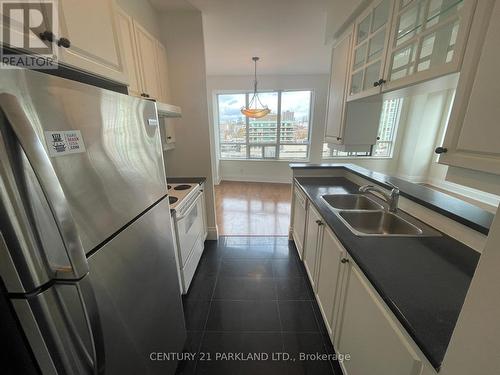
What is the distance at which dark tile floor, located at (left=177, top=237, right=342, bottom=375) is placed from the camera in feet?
4.66

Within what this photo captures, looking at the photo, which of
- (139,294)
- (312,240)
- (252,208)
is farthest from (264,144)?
(139,294)

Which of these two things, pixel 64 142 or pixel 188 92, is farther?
pixel 188 92

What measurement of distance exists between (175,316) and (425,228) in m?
1.69

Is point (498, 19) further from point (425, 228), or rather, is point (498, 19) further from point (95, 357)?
point (95, 357)

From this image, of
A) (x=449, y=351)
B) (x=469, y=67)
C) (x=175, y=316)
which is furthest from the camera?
(x=175, y=316)

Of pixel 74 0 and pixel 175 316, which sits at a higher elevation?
pixel 74 0

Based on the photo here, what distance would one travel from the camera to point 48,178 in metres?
0.45

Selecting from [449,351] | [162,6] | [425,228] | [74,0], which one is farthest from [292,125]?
[449,351]

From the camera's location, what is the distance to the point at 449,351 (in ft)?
1.72

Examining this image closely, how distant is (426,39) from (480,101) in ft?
2.10

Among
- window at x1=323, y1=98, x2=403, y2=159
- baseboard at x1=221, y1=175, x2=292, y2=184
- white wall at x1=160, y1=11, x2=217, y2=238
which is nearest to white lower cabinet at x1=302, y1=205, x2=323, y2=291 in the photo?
white wall at x1=160, y1=11, x2=217, y2=238

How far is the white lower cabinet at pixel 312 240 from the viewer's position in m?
1.68

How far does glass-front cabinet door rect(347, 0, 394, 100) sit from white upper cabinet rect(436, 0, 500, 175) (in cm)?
67

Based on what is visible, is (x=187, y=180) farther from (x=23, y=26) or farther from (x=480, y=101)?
(x=480, y=101)
